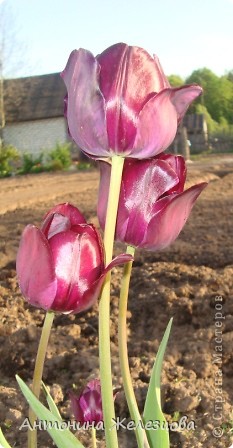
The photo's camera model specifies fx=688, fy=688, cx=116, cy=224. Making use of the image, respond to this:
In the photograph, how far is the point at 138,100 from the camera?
1.09ft

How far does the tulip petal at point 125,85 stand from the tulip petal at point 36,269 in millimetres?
60

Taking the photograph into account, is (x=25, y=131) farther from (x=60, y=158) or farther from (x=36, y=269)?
(x=60, y=158)

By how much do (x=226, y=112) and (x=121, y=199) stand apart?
0.71m

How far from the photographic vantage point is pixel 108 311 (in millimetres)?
367

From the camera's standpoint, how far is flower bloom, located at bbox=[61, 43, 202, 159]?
0.33m

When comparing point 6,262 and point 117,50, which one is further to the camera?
point 6,262

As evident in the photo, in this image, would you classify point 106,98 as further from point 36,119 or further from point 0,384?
point 36,119

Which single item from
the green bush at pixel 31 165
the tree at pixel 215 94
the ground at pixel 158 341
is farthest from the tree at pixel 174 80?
the green bush at pixel 31 165

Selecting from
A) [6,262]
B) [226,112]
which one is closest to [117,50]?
[226,112]

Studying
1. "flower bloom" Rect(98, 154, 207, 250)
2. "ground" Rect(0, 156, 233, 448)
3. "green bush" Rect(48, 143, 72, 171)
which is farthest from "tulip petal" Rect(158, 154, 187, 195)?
"green bush" Rect(48, 143, 72, 171)

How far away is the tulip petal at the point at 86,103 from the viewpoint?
33 cm

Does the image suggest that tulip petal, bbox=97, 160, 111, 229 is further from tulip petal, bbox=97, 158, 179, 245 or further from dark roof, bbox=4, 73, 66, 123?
dark roof, bbox=4, 73, 66, 123

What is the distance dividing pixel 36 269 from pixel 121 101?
0.30 feet

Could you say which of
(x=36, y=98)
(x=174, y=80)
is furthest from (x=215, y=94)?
(x=36, y=98)
